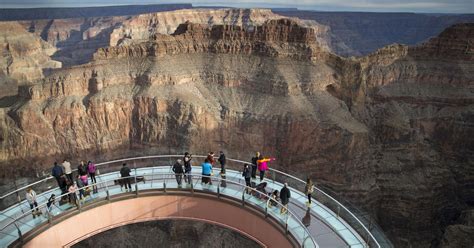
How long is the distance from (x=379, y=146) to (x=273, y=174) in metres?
33.3

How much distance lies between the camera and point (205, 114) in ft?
170

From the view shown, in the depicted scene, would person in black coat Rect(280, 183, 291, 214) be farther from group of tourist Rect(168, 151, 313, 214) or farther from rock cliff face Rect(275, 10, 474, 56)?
rock cliff face Rect(275, 10, 474, 56)

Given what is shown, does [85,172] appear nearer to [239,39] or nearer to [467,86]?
[239,39]

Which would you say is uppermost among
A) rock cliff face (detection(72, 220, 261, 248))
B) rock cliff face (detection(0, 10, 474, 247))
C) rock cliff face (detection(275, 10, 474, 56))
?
rock cliff face (detection(275, 10, 474, 56))

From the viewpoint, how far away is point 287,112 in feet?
167

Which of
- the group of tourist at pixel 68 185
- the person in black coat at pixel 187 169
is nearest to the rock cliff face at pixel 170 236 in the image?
the person in black coat at pixel 187 169

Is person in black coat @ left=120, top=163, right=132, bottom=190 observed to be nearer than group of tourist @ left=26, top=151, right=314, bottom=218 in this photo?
No

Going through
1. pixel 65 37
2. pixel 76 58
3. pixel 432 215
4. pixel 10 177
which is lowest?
pixel 432 215

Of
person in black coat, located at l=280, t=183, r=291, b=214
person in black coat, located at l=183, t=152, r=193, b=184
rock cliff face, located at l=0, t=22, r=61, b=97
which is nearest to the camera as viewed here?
person in black coat, located at l=280, t=183, r=291, b=214

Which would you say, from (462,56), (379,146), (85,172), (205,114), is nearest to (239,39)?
(205,114)

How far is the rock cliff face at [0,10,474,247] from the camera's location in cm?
4738

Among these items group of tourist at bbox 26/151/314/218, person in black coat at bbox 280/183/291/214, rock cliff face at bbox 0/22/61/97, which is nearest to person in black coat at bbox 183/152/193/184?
group of tourist at bbox 26/151/314/218

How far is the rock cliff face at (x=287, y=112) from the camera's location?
155ft

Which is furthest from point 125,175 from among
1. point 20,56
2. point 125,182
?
point 20,56
